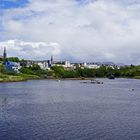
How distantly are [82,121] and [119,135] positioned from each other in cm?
929

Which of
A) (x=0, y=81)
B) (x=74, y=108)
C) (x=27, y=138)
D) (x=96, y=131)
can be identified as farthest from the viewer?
(x=0, y=81)

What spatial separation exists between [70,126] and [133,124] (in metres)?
8.46

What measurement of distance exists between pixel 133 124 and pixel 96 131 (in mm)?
6931

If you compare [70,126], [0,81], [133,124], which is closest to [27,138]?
[70,126]

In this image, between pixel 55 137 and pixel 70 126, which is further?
pixel 70 126

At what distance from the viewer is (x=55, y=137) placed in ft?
136

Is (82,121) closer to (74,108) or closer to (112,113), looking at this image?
(112,113)

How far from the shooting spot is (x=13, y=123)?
49.1 metres

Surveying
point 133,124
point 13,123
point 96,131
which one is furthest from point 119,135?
point 13,123

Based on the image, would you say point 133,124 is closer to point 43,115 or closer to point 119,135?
point 119,135

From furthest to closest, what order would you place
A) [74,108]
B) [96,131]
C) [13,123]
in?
[74,108] < [13,123] < [96,131]

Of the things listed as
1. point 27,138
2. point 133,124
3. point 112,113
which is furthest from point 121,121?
point 27,138

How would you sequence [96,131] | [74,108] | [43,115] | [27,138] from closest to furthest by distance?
1. [27,138]
2. [96,131]
3. [43,115]
4. [74,108]

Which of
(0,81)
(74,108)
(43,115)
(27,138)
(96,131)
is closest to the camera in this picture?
(27,138)
